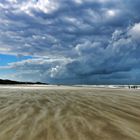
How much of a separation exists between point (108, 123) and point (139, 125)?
97 centimetres

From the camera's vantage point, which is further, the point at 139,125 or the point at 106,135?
the point at 139,125

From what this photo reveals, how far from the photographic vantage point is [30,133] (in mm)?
6637

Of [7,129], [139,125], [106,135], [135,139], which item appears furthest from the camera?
[139,125]

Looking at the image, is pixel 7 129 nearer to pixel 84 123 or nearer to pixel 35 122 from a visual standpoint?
pixel 35 122

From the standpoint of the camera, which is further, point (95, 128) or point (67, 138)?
point (95, 128)

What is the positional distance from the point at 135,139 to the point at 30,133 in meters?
2.71

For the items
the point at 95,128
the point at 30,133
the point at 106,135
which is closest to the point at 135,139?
the point at 106,135

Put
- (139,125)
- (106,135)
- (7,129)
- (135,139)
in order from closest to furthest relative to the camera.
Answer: (135,139) < (106,135) < (7,129) < (139,125)

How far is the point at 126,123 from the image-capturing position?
8.11m

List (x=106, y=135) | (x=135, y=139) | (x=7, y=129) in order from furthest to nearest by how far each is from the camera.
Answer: (x=7, y=129)
(x=106, y=135)
(x=135, y=139)

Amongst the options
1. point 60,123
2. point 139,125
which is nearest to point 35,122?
point 60,123

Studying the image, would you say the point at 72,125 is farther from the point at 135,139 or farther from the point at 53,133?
the point at 135,139

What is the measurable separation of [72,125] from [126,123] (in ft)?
6.03

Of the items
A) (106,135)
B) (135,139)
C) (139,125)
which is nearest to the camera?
(135,139)
